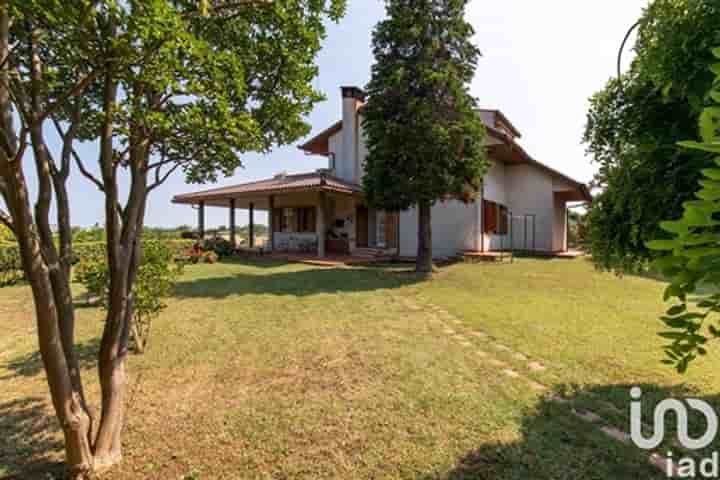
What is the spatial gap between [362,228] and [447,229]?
4.50 metres

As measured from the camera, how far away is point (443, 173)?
34.4 ft

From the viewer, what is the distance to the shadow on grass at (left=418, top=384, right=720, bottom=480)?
8.13 ft

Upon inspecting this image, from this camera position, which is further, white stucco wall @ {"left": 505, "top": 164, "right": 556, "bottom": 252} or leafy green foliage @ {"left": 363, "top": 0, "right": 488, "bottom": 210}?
white stucco wall @ {"left": 505, "top": 164, "right": 556, "bottom": 252}

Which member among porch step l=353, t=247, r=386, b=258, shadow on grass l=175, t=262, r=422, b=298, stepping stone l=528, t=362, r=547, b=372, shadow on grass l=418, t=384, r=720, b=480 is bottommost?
shadow on grass l=418, t=384, r=720, b=480

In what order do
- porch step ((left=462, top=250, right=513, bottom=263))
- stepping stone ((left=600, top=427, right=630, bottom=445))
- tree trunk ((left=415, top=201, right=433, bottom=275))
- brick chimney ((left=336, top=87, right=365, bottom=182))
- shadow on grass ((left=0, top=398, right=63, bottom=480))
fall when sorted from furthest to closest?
brick chimney ((left=336, top=87, right=365, bottom=182)) → porch step ((left=462, top=250, right=513, bottom=263)) → tree trunk ((left=415, top=201, right=433, bottom=275)) → stepping stone ((left=600, top=427, right=630, bottom=445)) → shadow on grass ((left=0, top=398, right=63, bottom=480))

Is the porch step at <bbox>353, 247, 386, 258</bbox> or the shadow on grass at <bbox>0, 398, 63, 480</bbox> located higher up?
the porch step at <bbox>353, 247, 386, 258</bbox>

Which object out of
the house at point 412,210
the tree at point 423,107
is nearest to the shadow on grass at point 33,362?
the tree at point 423,107

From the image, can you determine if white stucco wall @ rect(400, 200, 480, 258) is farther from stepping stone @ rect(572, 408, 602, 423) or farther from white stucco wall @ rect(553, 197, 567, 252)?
stepping stone @ rect(572, 408, 602, 423)

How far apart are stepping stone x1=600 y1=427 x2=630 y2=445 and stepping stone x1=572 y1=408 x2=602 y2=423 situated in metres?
0.11

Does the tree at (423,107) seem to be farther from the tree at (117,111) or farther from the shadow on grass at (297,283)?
the tree at (117,111)

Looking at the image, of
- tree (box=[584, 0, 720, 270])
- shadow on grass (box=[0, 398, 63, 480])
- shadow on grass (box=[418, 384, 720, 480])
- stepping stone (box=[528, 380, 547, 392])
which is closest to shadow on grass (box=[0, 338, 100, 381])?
shadow on grass (box=[0, 398, 63, 480])

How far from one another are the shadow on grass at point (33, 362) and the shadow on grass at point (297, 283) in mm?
3424

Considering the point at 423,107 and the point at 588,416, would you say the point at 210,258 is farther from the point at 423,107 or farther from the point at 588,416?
the point at 588,416

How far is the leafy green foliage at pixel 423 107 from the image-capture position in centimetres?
1037
